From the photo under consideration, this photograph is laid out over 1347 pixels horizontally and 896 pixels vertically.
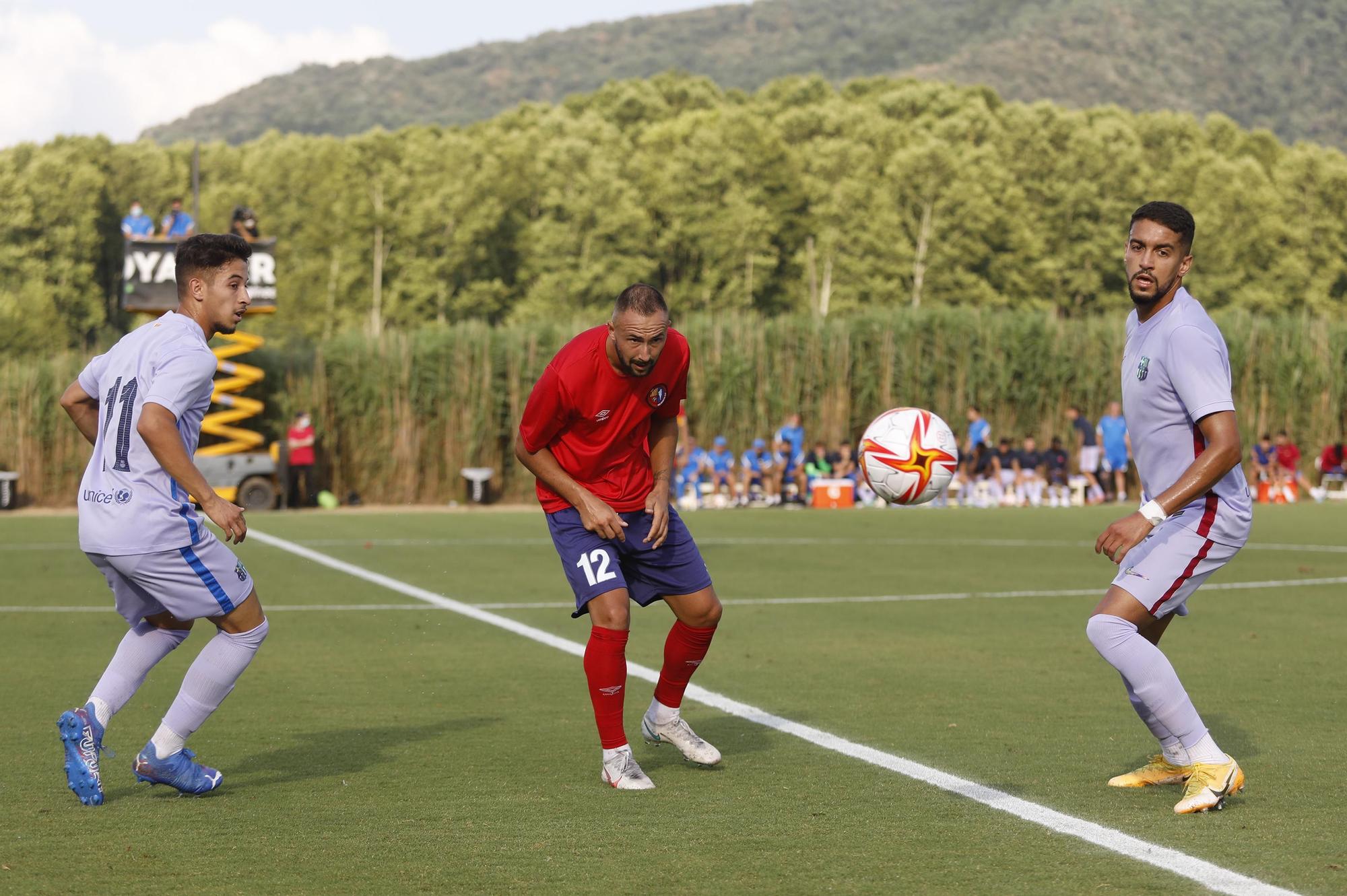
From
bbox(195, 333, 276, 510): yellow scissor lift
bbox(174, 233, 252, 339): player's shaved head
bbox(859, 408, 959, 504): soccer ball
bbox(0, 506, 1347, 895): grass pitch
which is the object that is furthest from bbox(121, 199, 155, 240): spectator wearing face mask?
bbox(174, 233, 252, 339): player's shaved head

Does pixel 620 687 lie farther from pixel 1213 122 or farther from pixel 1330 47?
pixel 1330 47

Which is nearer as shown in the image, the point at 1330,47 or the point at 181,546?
the point at 181,546

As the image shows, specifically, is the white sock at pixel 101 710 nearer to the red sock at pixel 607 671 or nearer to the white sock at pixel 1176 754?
the red sock at pixel 607 671

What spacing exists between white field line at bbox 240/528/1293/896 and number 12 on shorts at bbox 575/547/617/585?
1.36m

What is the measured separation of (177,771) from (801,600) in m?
7.96

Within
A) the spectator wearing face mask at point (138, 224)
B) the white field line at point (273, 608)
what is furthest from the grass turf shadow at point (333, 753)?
the spectator wearing face mask at point (138, 224)

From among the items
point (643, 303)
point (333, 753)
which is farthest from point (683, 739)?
point (643, 303)

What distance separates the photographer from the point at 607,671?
634 cm

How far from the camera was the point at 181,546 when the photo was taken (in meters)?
5.73

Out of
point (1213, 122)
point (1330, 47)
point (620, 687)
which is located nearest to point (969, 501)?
point (620, 687)

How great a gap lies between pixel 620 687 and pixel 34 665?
4979 mm

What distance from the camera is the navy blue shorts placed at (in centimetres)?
643

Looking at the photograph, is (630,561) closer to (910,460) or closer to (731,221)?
(910,460)

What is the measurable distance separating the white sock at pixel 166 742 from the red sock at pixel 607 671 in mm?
1597
